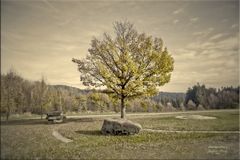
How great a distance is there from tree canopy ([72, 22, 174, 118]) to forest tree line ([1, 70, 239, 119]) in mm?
1251

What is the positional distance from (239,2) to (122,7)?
631cm

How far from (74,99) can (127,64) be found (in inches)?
273

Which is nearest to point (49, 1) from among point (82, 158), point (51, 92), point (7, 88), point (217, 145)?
point (7, 88)

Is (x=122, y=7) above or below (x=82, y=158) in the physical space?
above

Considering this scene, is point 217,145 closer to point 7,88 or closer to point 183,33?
point 183,33

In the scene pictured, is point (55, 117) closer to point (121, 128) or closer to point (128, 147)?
point (121, 128)

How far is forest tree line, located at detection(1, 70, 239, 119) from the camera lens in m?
15.1

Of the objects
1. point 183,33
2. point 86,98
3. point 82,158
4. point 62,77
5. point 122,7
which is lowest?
point 82,158

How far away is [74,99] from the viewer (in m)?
23.4

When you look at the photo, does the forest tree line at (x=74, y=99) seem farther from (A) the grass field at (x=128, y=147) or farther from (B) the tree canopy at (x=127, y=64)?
(A) the grass field at (x=128, y=147)

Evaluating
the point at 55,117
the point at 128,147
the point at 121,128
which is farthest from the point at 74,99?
the point at 128,147

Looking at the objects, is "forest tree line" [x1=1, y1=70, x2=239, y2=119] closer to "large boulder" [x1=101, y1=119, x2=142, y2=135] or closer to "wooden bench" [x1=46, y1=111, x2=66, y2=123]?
"wooden bench" [x1=46, y1=111, x2=66, y2=123]

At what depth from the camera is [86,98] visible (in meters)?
20.7

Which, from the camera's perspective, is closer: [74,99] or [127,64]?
[127,64]
